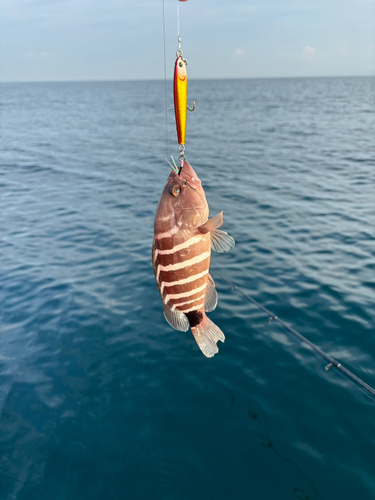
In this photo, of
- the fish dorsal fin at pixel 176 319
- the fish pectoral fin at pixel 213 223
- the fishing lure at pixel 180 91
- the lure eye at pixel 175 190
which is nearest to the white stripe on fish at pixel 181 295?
the fish dorsal fin at pixel 176 319

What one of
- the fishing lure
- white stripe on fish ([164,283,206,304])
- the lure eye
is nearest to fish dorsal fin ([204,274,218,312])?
white stripe on fish ([164,283,206,304])

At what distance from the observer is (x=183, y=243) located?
3486 mm

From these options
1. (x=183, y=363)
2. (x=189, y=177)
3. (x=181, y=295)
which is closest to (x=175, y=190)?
(x=189, y=177)

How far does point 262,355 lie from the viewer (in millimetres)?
8492

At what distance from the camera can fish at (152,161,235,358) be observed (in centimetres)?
348

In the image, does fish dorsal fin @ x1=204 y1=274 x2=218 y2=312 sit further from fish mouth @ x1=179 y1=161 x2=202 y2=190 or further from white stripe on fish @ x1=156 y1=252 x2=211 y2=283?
fish mouth @ x1=179 y1=161 x2=202 y2=190

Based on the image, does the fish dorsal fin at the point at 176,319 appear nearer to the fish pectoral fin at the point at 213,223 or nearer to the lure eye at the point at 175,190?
the fish pectoral fin at the point at 213,223

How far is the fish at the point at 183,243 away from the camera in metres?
3.48

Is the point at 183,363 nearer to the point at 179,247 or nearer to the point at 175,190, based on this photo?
the point at 179,247

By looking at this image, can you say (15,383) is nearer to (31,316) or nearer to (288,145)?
(31,316)

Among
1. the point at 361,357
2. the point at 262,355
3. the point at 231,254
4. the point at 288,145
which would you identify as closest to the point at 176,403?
the point at 262,355

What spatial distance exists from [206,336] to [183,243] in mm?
1076

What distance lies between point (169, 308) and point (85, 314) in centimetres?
693

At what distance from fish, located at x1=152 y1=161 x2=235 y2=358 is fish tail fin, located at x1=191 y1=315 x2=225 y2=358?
0.64ft
